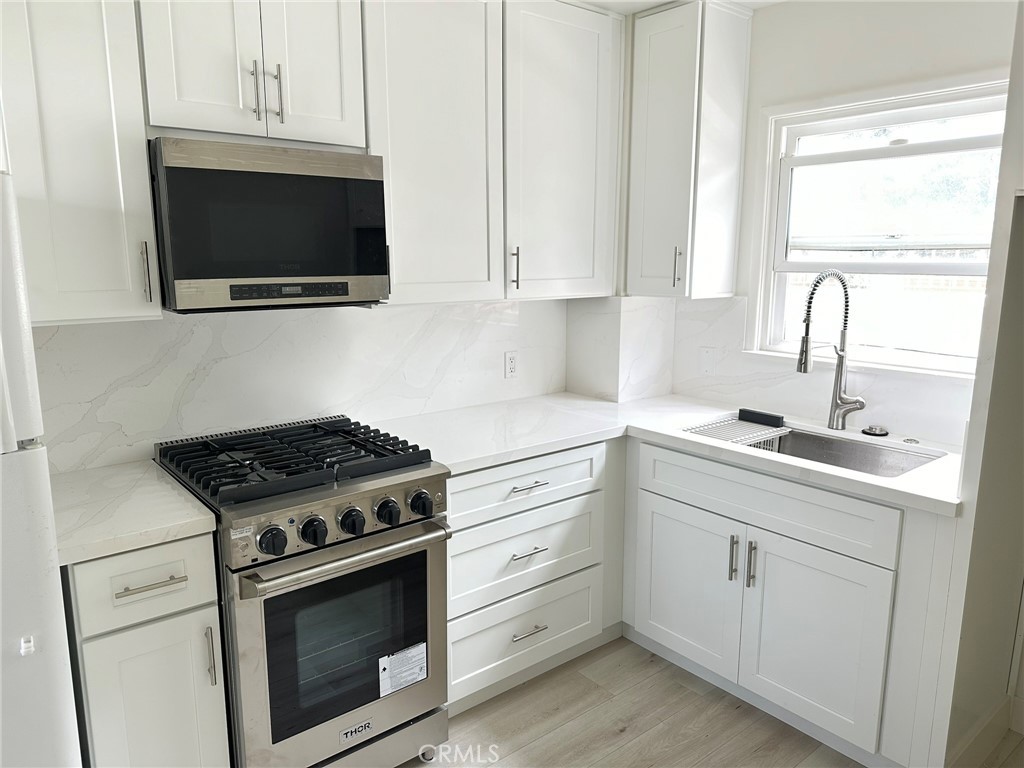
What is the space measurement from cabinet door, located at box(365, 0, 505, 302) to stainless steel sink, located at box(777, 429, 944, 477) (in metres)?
1.26

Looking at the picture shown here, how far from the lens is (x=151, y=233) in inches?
73.1

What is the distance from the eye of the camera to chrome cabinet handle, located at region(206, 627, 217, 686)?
5.91ft

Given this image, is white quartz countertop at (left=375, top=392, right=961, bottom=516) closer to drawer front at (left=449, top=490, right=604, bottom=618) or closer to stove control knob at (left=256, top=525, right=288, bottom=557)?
drawer front at (left=449, top=490, right=604, bottom=618)

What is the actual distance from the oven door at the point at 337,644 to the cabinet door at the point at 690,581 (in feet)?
2.89

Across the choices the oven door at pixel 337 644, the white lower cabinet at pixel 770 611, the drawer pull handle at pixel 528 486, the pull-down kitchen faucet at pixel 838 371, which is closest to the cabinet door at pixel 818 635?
the white lower cabinet at pixel 770 611

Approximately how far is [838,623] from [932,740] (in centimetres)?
36

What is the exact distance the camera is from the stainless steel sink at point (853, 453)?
7.86 feet

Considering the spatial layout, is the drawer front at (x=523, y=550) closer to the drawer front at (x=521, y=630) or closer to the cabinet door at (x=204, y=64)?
the drawer front at (x=521, y=630)

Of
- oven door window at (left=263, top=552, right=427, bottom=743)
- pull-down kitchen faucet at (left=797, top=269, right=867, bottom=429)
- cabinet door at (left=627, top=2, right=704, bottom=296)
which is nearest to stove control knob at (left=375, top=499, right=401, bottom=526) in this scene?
oven door window at (left=263, top=552, right=427, bottom=743)

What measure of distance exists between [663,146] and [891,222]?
0.85m

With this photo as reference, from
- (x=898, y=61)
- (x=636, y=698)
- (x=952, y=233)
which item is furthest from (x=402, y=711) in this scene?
(x=898, y=61)

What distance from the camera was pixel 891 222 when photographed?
2.57 metres

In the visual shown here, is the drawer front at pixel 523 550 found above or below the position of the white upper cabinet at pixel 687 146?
below

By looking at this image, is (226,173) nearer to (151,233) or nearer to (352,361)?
(151,233)
